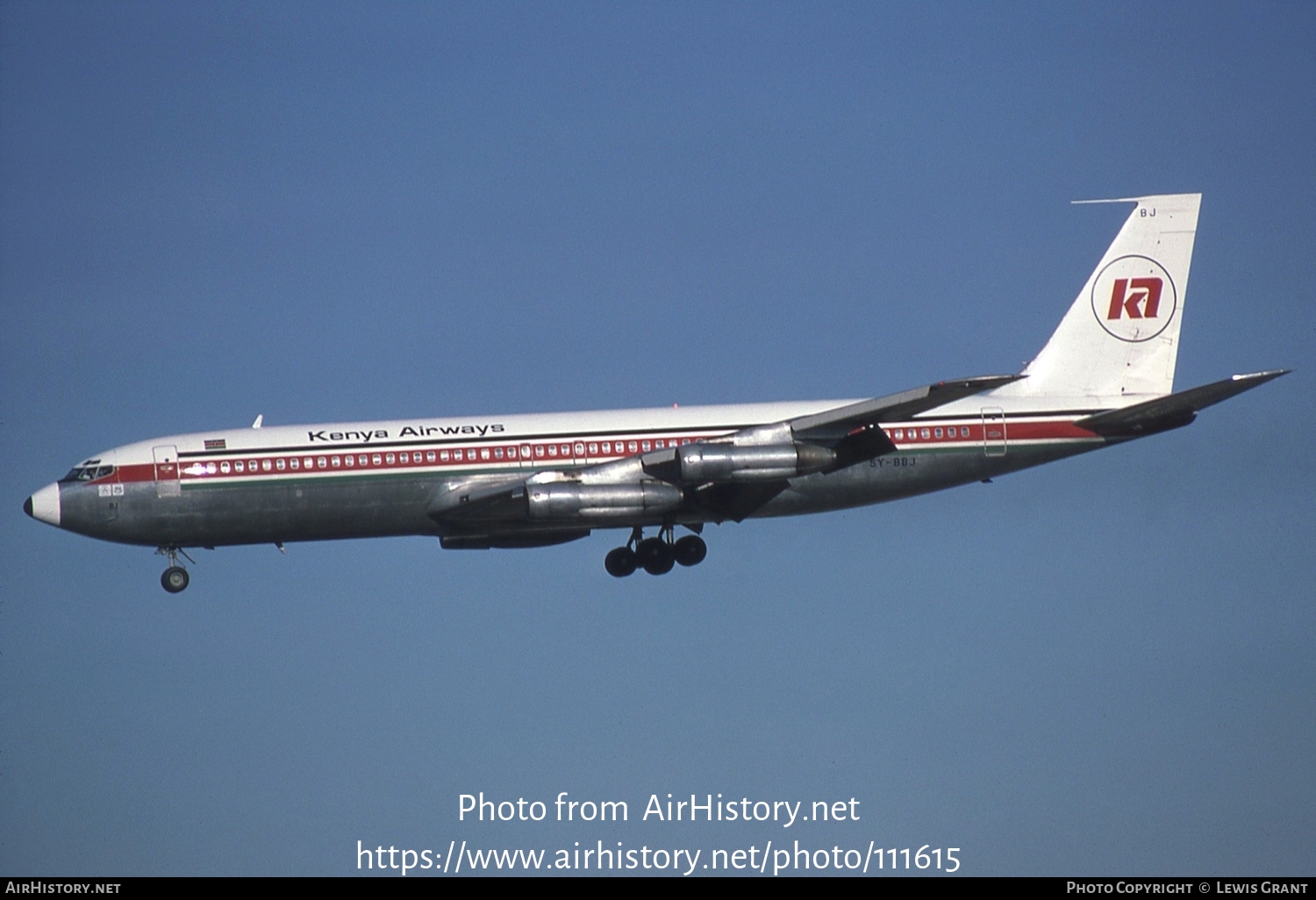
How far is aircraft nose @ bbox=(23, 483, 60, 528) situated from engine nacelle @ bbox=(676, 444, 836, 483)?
1886 centimetres

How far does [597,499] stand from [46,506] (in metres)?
16.8

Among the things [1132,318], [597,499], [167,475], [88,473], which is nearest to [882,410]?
[597,499]

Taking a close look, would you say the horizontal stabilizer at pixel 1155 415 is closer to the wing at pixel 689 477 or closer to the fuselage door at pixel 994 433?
the fuselage door at pixel 994 433

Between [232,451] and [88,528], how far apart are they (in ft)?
16.1

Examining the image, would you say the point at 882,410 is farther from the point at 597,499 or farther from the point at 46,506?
the point at 46,506

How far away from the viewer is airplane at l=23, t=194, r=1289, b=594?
178ft

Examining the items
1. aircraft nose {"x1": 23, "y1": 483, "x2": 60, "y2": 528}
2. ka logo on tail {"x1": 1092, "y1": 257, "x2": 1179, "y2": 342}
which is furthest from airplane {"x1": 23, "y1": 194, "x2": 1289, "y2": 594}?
ka logo on tail {"x1": 1092, "y1": 257, "x2": 1179, "y2": 342}

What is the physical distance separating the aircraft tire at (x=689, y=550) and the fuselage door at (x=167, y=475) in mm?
15367

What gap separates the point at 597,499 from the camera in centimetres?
5400

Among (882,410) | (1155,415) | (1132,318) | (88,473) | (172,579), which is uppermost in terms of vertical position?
(1132,318)

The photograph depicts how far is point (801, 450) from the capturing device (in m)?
54.1

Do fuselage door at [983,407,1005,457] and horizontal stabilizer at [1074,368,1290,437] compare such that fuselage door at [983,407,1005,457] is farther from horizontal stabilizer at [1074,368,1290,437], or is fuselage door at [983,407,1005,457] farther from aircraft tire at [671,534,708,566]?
aircraft tire at [671,534,708,566]
